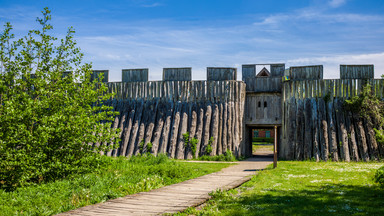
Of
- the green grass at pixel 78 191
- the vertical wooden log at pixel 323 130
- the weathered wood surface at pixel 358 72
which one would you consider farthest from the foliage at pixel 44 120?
the weathered wood surface at pixel 358 72

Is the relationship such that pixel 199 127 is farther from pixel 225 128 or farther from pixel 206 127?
pixel 225 128

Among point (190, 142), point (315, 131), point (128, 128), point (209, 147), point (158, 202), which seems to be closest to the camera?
point (158, 202)

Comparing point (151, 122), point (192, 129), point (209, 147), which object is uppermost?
point (151, 122)

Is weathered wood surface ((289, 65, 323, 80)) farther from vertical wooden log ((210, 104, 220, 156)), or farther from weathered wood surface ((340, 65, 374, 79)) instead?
vertical wooden log ((210, 104, 220, 156))

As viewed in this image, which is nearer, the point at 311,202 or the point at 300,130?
the point at 311,202

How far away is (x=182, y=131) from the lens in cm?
1991

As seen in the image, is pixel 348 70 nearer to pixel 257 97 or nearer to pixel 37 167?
pixel 257 97

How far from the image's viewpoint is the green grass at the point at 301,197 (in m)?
6.33

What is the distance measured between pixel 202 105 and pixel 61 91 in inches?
449

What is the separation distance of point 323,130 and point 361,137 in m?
1.87

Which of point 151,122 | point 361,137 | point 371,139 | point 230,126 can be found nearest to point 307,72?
point 361,137

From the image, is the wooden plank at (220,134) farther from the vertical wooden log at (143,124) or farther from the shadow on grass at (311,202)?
the shadow on grass at (311,202)

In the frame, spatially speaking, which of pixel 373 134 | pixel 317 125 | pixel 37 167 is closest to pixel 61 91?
pixel 37 167

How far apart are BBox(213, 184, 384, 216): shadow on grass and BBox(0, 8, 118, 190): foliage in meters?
4.67
